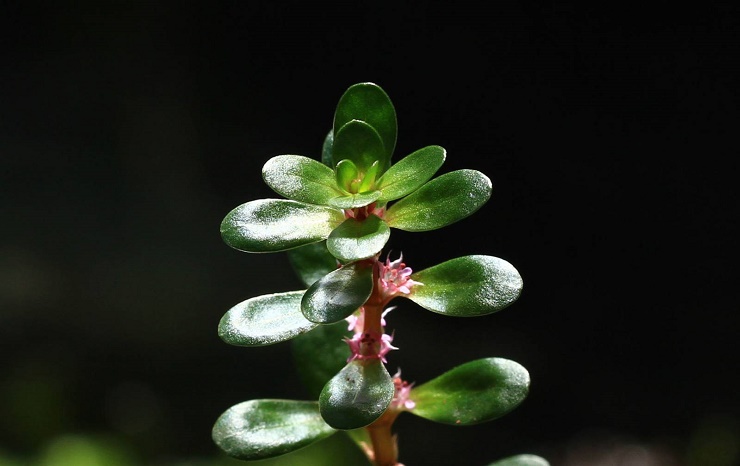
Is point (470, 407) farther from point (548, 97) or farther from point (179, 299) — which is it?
point (179, 299)

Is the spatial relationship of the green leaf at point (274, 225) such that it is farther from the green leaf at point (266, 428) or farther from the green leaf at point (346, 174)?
the green leaf at point (266, 428)

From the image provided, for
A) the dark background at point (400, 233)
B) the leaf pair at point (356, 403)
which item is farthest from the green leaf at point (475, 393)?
the dark background at point (400, 233)

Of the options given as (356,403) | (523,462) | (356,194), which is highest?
(356,194)

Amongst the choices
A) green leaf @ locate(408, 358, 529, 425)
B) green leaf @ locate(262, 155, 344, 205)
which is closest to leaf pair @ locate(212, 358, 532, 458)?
green leaf @ locate(408, 358, 529, 425)

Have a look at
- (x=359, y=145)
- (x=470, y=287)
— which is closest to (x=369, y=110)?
(x=359, y=145)

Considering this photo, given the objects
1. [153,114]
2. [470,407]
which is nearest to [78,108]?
[153,114]

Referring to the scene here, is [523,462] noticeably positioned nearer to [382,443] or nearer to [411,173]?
[382,443]
